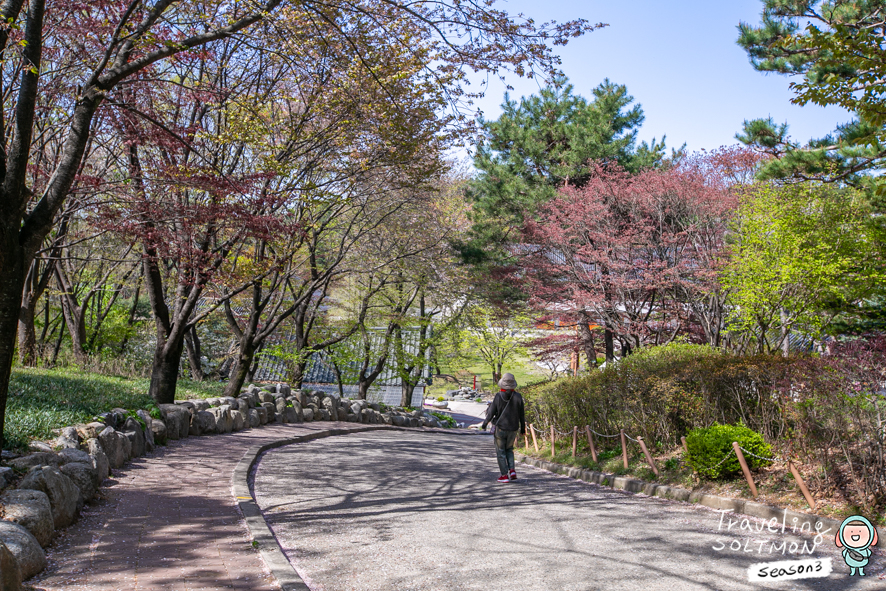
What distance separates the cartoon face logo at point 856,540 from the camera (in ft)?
15.2

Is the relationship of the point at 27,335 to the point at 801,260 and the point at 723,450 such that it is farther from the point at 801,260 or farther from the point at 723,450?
the point at 801,260

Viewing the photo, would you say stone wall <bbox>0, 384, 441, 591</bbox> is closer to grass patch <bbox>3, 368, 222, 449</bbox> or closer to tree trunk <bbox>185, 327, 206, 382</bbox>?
grass patch <bbox>3, 368, 222, 449</bbox>

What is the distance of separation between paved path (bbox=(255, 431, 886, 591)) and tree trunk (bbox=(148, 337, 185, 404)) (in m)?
3.83

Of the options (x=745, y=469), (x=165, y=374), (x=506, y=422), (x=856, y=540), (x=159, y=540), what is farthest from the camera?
(x=165, y=374)

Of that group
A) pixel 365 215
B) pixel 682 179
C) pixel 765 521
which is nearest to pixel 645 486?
pixel 765 521

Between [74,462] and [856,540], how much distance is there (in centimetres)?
699

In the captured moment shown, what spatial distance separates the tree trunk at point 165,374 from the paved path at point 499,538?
12.6ft

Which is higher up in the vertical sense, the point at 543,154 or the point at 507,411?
the point at 543,154

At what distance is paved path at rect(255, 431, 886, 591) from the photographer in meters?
4.20

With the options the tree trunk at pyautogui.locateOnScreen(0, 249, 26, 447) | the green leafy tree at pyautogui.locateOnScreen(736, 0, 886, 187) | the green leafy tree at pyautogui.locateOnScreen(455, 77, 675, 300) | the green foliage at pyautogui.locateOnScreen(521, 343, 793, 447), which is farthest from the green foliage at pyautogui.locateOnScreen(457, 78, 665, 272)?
the tree trunk at pyautogui.locateOnScreen(0, 249, 26, 447)

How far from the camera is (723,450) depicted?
6840 millimetres

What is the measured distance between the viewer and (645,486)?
7727 millimetres

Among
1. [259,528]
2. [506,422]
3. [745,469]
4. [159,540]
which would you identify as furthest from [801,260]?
[159,540]

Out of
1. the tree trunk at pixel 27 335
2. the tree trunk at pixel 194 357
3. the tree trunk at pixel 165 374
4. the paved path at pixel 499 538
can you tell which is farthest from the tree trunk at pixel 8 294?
the tree trunk at pixel 194 357
